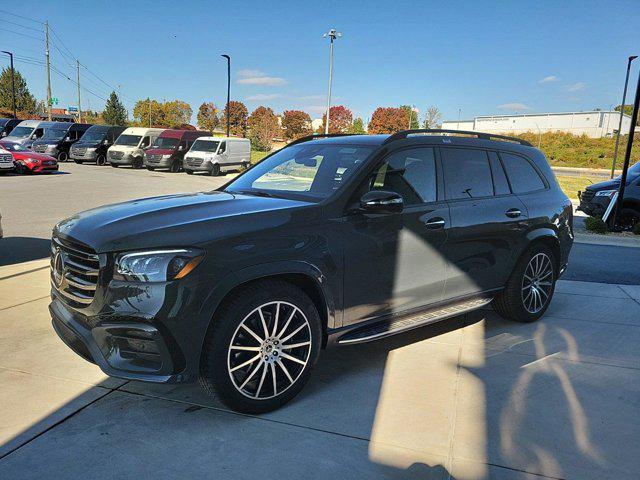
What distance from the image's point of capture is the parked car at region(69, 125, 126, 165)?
2856cm

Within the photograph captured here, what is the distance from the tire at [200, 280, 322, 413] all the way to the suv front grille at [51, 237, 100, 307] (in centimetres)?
75

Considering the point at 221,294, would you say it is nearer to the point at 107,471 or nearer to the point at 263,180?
the point at 107,471

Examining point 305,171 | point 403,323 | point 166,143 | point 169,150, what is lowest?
point 403,323

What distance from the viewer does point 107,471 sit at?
261 centimetres

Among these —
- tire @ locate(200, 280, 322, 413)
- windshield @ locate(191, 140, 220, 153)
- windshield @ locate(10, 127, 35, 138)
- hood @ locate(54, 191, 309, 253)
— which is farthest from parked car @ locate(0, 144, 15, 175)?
tire @ locate(200, 280, 322, 413)

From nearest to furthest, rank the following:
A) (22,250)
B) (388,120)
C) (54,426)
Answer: (54,426) → (22,250) → (388,120)

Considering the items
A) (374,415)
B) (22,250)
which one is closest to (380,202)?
(374,415)

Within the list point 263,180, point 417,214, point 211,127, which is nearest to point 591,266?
point 417,214

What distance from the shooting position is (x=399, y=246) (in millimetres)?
3785

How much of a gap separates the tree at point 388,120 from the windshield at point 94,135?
233 feet

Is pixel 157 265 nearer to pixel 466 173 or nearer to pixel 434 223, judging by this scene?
pixel 434 223

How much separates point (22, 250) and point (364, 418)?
6.49 meters

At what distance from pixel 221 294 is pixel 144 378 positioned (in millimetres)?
624

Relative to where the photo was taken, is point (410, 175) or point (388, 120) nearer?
point (410, 175)
